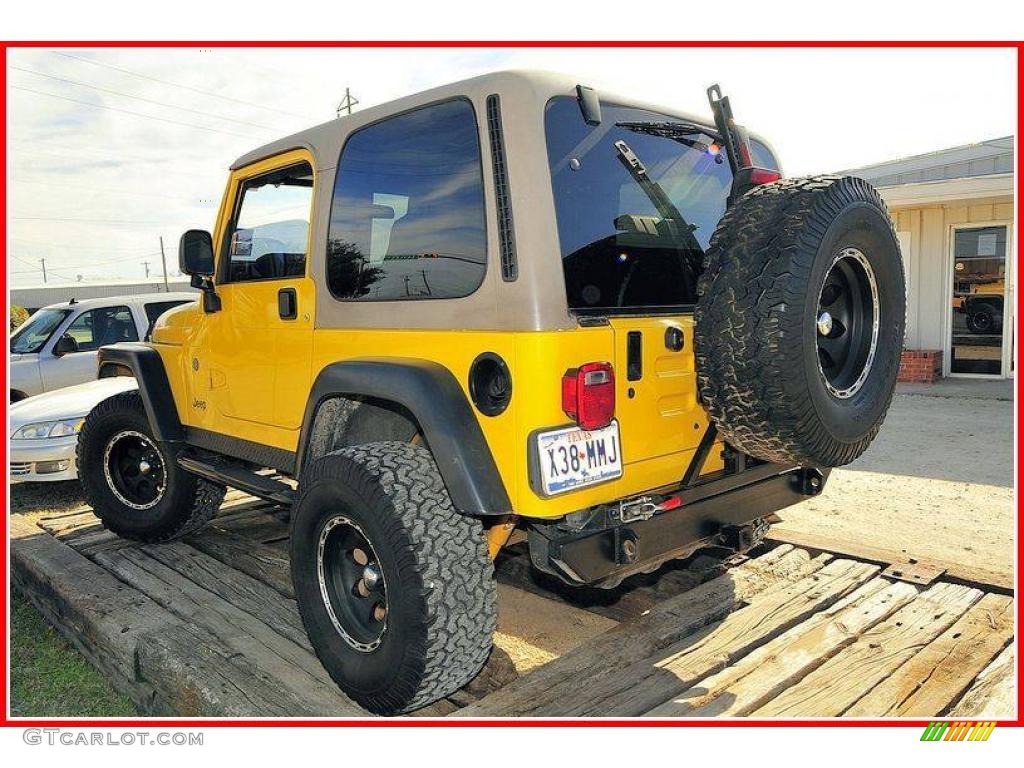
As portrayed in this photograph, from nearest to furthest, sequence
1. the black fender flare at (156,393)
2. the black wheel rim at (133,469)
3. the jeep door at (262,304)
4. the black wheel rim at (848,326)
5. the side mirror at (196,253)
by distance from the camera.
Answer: the black wheel rim at (848,326) < the jeep door at (262,304) < the side mirror at (196,253) < the black fender flare at (156,393) < the black wheel rim at (133,469)

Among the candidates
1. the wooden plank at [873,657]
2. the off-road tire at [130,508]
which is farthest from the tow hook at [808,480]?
the off-road tire at [130,508]

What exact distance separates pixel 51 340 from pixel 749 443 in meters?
8.29

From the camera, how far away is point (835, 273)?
284 cm

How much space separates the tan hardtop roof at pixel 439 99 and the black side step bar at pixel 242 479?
4.86 feet

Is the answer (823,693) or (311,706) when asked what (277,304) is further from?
(823,693)

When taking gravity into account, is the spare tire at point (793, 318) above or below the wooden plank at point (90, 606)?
above

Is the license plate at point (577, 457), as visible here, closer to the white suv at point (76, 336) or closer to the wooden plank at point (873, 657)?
the wooden plank at point (873, 657)

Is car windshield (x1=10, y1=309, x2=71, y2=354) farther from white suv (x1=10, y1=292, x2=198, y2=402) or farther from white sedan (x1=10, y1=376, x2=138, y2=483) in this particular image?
white sedan (x1=10, y1=376, x2=138, y2=483)

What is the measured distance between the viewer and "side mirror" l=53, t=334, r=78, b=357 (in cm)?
846

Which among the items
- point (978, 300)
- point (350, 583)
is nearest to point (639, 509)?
point (350, 583)

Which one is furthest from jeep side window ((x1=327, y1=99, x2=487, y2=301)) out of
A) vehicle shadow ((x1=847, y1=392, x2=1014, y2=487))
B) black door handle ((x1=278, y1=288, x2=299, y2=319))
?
vehicle shadow ((x1=847, y1=392, x2=1014, y2=487))

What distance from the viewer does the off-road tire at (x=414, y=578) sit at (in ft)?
8.45

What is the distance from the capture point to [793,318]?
244 centimetres

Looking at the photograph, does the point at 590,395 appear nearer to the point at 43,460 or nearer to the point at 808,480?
the point at 808,480
